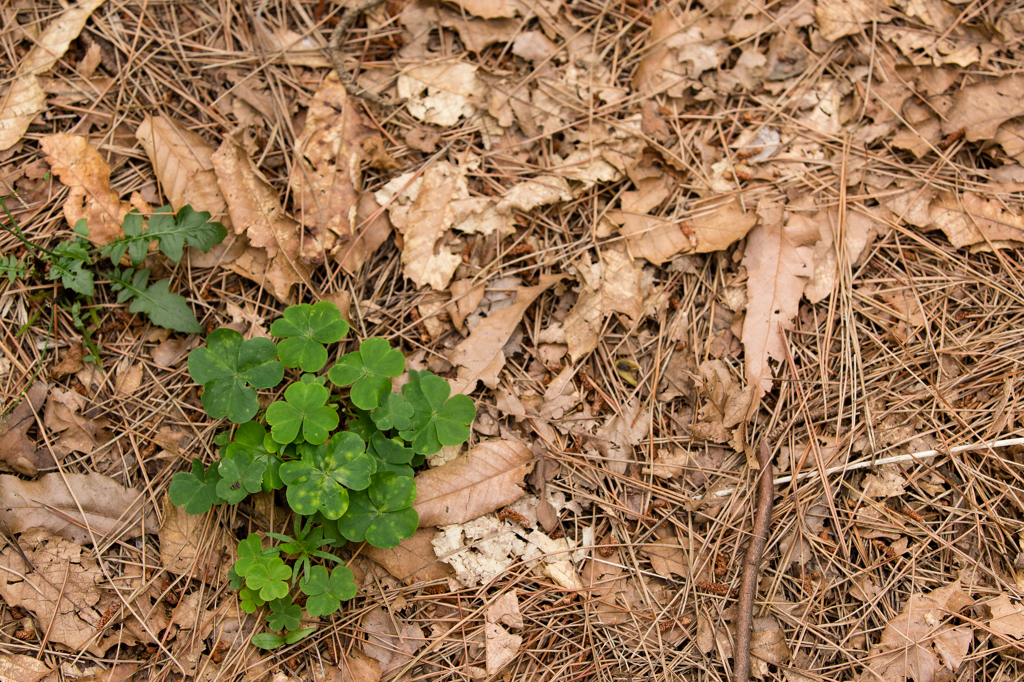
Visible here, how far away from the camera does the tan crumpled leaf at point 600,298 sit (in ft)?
8.04

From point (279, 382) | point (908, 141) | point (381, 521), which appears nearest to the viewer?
point (381, 521)

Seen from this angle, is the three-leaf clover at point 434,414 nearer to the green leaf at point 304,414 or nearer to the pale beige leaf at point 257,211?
the green leaf at point 304,414

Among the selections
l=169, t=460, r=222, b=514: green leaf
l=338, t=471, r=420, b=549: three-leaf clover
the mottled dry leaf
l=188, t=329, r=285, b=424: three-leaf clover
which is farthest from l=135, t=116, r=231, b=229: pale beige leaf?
the mottled dry leaf

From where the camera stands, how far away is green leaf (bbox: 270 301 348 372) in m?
2.22

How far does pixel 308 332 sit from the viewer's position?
2.25m

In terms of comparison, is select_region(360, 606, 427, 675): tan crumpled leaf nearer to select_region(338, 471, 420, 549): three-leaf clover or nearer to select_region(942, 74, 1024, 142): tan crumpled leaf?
select_region(338, 471, 420, 549): three-leaf clover

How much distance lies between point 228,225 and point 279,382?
75 cm

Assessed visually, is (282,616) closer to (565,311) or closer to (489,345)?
(489,345)

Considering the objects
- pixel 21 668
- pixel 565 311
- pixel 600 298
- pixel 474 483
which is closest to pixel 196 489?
pixel 21 668

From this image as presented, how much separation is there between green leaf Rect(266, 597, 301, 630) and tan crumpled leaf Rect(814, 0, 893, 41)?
347 centimetres

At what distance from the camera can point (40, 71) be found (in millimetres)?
2500

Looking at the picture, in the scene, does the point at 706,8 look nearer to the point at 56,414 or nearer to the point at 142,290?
the point at 142,290

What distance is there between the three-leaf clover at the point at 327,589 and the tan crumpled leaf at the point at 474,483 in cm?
34

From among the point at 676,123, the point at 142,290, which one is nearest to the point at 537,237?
the point at 676,123
